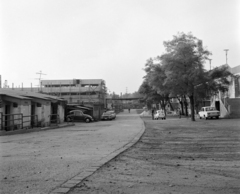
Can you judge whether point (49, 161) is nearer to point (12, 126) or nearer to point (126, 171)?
point (126, 171)

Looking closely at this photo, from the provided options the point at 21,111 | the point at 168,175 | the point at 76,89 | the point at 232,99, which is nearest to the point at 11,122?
the point at 21,111

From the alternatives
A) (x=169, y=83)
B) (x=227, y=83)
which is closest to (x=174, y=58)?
(x=169, y=83)

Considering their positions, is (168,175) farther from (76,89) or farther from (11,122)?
(76,89)

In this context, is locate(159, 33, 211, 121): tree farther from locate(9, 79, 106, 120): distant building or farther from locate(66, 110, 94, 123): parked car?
locate(9, 79, 106, 120): distant building

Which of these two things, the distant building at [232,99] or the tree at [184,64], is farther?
the distant building at [232,99]

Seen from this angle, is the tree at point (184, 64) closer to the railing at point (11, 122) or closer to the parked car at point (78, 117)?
the parked car at point (78, 117)

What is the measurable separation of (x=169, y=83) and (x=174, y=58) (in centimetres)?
292

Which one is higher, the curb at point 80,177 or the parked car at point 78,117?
the parked car at point 78,117

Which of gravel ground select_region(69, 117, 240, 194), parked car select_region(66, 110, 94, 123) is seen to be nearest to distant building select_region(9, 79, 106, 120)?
parked car select_region(66, 110, 94, 123)

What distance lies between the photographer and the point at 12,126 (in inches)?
761

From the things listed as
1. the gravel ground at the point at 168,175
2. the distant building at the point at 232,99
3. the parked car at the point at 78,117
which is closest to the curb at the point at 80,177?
the gravel ground at the point at 168,175

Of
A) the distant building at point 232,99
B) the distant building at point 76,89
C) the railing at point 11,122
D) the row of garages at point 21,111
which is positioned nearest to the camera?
the railing at point 11,122

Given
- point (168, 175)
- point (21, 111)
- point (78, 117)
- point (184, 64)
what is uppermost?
point (184, 64)

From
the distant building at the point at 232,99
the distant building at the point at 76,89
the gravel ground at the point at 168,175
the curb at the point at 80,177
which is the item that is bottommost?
the gravel ground at the point at 168,175
